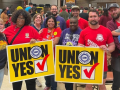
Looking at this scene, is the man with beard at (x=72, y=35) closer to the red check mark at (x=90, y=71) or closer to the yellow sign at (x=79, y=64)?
the yellow sign at (x=79, y=64)

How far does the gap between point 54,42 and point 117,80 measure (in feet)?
4.08

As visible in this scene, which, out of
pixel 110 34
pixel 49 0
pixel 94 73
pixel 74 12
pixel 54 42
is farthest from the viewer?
pixel 49 0

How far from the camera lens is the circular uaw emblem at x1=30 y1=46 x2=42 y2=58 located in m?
2.55

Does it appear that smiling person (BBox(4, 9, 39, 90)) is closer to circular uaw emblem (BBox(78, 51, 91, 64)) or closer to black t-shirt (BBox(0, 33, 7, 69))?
black t-shirt (BBox(0, 33, 7, 69))

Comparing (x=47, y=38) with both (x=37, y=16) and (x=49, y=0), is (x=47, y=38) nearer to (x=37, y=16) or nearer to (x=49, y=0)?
(x=37, y=16)

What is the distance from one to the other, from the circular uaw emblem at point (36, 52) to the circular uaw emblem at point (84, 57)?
669mm

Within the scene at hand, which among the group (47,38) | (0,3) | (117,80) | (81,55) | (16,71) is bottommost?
(117,80)

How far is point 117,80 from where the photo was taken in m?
2.54

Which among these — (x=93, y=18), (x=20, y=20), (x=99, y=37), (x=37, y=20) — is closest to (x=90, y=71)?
(x=99, y=37)

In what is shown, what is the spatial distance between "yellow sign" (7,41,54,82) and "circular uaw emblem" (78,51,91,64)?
51 cm

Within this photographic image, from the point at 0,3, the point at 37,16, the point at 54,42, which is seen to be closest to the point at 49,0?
the point at 0,3

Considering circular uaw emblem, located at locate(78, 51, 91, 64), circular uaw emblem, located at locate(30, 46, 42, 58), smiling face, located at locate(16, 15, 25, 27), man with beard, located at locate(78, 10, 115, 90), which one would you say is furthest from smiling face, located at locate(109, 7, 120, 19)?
smiling face, located at locate(16, 15, 25, 27)

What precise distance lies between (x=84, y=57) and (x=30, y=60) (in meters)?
0.89

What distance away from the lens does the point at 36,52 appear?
2.58 m
